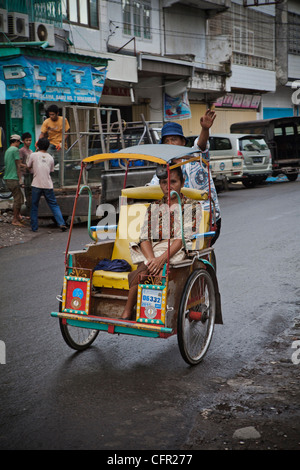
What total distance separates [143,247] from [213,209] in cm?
97

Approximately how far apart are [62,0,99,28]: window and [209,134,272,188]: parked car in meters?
5.72

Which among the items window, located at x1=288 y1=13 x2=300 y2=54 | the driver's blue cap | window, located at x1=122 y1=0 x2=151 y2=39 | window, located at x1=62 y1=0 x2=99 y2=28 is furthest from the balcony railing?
window, located at x1=288 y1=13 x2=300 y2=54

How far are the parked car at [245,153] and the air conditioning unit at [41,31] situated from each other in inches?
255

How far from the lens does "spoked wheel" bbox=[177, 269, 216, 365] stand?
439 cm

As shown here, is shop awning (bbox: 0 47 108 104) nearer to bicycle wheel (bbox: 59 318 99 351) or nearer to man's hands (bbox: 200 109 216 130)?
Answer: man's hands (bbox: 200 109 216 130)

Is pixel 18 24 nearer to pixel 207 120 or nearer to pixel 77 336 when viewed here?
pixel 207 120

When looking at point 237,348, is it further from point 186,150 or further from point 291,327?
point 186,150

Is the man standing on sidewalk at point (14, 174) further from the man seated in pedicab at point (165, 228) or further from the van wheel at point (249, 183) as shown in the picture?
the van wheel at point (249, 183)

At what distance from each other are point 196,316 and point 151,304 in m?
0.57

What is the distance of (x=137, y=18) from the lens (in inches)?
909

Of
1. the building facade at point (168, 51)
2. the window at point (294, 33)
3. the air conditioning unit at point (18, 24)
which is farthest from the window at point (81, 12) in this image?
the window at point (294, 33)

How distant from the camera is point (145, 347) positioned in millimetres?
5070

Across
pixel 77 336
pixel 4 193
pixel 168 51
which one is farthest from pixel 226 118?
pixel 77 336
